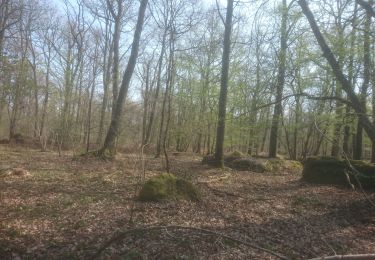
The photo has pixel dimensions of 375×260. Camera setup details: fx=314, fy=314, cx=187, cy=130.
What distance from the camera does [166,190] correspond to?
777cm

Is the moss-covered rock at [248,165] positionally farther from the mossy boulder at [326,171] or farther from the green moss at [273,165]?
the mossy boulder at [326,171]

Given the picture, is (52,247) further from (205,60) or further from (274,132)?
(205,60)

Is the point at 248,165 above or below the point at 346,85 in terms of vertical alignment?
below

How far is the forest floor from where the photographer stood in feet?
16.9

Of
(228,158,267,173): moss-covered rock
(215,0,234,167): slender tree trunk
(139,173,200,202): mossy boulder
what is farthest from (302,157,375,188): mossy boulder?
(139,173,200,202): mossy boulder

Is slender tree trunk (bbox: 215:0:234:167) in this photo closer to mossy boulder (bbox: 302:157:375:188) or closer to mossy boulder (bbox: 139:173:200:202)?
mossy boulder (bbox: 302:157:375:188)

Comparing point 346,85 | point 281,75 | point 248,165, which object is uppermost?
point 281,75

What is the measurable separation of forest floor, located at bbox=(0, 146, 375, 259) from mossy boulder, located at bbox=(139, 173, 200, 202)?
0.23 meters

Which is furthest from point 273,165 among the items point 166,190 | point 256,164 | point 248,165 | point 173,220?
point 173,220

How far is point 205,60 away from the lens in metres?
25.7

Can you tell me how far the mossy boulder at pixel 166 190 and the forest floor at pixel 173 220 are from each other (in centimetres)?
23

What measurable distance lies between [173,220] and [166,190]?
4.45 feet

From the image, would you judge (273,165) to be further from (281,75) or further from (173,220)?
(173,220)

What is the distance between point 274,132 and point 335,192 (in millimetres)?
8549
